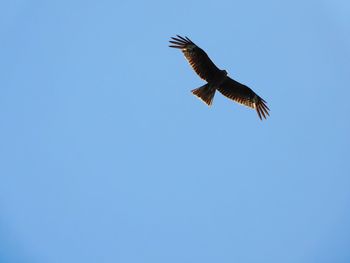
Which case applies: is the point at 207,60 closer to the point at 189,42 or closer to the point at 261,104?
the point at 189,42

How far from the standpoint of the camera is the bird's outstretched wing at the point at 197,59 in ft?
84.0

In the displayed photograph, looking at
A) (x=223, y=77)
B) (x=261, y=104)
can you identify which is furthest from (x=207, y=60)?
(x=261, y=104)

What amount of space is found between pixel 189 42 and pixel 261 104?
3309 millimetres

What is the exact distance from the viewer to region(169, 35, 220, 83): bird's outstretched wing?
25594 millimetres

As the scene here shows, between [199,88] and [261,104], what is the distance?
237 centimetres

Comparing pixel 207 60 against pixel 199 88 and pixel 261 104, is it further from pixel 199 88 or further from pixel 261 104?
pixel 261 104

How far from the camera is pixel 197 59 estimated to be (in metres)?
25.8

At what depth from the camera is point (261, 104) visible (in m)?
27.0

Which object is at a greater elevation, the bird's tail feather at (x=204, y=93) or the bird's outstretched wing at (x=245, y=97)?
the bird's outstretched wing at (x=245, y=97)

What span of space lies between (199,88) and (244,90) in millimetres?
1708

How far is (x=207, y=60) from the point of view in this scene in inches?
1013

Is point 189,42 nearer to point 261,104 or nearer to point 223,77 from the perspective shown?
point 223,77

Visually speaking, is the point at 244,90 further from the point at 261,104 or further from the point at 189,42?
the point at 189,42

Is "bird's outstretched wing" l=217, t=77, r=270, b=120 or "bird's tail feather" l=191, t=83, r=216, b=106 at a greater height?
"bird's outstretched wing" l=217, t=77, r=270, b=120
